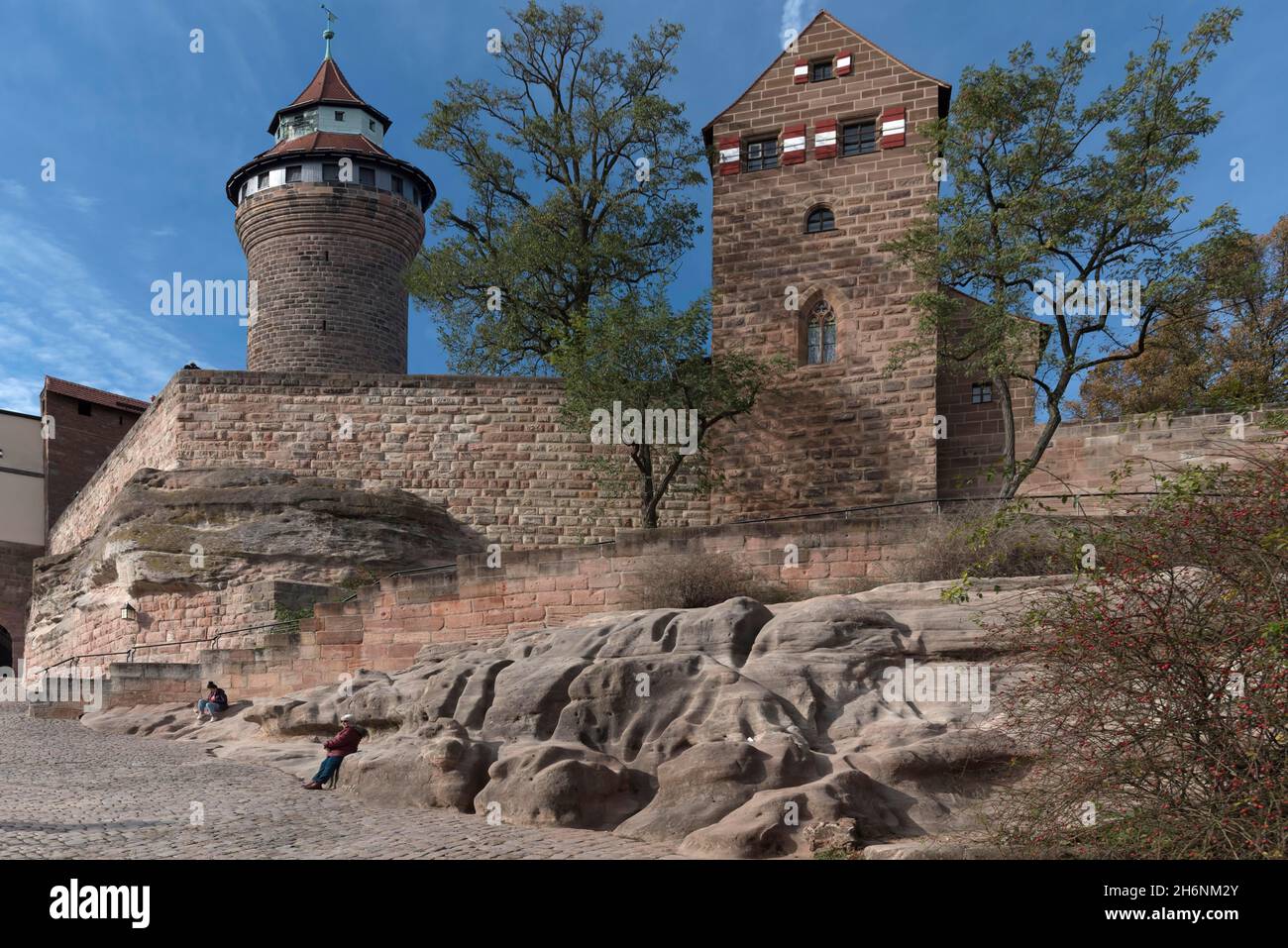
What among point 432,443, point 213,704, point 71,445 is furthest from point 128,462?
point 71,445

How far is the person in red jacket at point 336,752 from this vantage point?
10.9 meters

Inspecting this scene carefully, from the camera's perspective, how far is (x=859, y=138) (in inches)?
833

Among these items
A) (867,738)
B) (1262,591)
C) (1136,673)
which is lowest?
(867,738)

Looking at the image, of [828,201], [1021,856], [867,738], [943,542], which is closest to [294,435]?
[828,201]

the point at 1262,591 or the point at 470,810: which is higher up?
the point at 1262,591

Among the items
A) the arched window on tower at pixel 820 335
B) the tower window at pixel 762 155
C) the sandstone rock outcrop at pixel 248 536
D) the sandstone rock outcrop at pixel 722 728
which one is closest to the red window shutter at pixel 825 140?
the tower window at pixel 762 155

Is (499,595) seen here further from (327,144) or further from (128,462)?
(327,144)

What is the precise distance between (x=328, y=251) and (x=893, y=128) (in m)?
15.9

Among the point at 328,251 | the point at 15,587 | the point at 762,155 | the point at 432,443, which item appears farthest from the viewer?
the point at 15,587

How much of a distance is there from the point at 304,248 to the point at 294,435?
9.36 metres

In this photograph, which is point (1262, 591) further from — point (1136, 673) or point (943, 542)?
point (943, 542)

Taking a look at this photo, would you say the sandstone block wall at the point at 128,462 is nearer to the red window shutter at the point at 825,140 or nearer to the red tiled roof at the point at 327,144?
the red tiled roof at the point at 327,144
